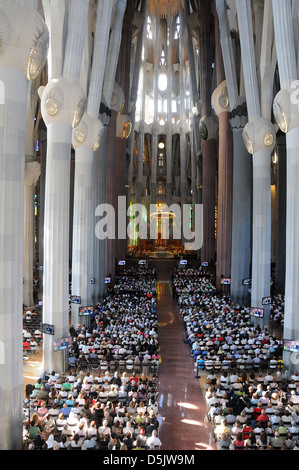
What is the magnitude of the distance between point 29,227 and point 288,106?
1718 cm

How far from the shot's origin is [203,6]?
129 feet

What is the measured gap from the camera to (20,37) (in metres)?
8.97

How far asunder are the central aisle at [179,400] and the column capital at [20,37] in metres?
8.68

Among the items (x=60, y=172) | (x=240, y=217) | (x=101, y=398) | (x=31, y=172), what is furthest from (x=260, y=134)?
(x=101, y=398)

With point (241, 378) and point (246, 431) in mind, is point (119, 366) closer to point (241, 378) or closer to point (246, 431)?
point (241, 378)

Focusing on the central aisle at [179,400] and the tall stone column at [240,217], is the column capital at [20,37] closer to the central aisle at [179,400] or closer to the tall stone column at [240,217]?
the central aisle at [179,400]

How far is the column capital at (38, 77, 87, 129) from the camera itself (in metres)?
14.6

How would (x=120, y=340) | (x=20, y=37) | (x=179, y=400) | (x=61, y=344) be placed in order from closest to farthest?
(x=20, y=37) < (x=179, y=400) < (x=61, y=344) < (x=120, y=340)

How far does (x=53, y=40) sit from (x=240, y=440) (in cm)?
1323

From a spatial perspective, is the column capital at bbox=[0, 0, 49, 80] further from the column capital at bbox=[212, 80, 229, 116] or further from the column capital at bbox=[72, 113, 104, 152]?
the column capital at bbox=[212, 80, 229, 116]

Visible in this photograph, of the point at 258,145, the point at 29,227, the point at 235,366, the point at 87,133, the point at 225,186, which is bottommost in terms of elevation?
the point at 235,366

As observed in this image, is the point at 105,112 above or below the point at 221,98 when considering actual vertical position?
below
